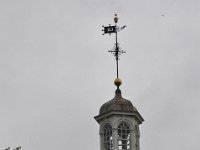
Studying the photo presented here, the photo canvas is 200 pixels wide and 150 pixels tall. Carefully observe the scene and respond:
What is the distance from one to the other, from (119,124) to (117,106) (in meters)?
1.69

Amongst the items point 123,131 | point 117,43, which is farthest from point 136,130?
point 117,43

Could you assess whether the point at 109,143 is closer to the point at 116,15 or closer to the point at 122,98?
the point at 122,98

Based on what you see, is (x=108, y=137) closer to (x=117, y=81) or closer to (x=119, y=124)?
(x=119, y=124)

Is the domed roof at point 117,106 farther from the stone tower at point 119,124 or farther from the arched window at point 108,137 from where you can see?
the arched window at point 108,137

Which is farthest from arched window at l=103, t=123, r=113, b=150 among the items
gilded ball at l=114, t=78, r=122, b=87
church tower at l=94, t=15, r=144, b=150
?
gilded ball at l=114, t=78, r=122, b=87

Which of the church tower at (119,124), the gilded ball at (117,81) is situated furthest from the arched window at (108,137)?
the gilded ball at (117,81)

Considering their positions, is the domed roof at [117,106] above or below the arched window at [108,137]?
above

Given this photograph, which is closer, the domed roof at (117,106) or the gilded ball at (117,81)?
the domed roof at (117,106)

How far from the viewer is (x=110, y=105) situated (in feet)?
253

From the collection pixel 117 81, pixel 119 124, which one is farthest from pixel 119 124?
pixel 117 81

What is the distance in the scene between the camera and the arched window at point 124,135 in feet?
248

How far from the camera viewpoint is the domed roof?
7656 centimetres

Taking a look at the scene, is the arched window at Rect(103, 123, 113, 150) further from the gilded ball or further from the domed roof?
the gilded ball

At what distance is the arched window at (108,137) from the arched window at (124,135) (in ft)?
2.66
